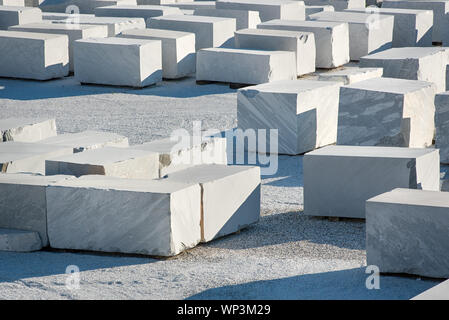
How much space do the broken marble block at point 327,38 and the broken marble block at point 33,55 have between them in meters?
3.47

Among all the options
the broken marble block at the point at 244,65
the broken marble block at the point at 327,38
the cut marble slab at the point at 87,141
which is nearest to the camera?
the cut marble slab at the point at 87,141

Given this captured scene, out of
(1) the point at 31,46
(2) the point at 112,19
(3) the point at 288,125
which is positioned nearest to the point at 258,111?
(3) the point at 288,125

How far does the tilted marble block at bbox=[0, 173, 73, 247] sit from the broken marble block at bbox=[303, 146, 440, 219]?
2091mm

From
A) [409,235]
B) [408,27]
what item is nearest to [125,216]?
[409,235]

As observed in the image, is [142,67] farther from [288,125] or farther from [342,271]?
[342,271]

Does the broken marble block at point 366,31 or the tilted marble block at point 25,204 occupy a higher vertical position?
the broken marble block at point 366,31

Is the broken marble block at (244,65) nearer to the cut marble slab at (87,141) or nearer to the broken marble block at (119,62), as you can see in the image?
the broken marble block at (119,62)

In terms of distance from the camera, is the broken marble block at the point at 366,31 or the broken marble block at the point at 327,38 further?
the broken marble block at the point at 366,31

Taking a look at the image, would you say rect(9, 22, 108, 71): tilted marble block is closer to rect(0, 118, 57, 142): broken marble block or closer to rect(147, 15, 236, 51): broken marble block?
rect(147, 15, 236, 51): broken marble block

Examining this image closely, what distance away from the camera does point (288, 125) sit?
1048 cm

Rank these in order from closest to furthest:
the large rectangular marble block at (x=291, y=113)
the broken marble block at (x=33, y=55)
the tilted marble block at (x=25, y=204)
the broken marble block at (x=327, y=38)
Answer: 1. the tilted marble block at (x=25, y=204)
2. the large rectangular marble block at (x=291, y=113)
3. the broken marble block at (x=33, y=55)
4. the broken marble block at (x=327, y=38)

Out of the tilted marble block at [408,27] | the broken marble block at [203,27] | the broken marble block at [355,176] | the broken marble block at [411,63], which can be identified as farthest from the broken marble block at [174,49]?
the broken marble block at [355,176]

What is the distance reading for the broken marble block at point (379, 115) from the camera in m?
10.0

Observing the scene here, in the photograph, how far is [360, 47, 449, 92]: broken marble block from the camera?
12672 mm
